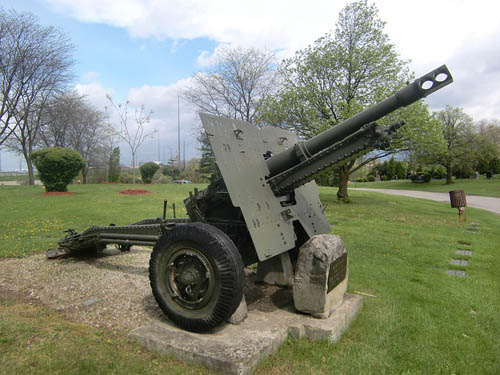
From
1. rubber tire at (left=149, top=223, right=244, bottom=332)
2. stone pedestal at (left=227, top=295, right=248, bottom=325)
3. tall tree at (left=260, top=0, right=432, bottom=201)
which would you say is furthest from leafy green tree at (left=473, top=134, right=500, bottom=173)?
rubber tire at (left=149, top=223, right=244, bottom=332)

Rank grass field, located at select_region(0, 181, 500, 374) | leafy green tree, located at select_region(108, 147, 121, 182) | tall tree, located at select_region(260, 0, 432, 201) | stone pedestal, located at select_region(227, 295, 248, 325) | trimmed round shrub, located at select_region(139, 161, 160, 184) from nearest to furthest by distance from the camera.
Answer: grass field, located at select_region(0, 181, 500, 374)
stone pedestal, located at select_region(227, 295, 248, 325)
tall tree, located at select_region(260, 0, 432, 201)
trimmed round shrub, located at select_region(139, 161, 160, 184)
leafy green tree, located at select_region(108, 147, 121, 182)

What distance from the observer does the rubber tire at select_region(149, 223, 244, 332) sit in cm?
325

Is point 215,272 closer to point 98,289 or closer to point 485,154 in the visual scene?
point 98,289

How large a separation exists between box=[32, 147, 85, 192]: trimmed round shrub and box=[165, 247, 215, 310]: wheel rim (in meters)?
16.0

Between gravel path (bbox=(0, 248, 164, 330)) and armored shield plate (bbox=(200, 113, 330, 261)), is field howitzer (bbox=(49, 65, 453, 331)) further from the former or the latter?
gravel path (bbox=(0, 248, 164, 330))

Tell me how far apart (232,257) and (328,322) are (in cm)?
126

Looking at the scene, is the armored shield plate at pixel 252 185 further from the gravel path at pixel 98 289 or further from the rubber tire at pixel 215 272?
the gravel path at pixel 98 289

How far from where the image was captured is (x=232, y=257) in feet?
10.7

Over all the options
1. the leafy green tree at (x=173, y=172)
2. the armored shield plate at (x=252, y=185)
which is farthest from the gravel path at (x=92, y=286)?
the leafy green tree at (x=173, y=172)

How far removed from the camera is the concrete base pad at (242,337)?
2.96m

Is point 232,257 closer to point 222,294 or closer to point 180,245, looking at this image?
point 222,294

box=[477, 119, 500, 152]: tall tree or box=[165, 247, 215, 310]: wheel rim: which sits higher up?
box=[477, 119, 500, 152]: tall tree

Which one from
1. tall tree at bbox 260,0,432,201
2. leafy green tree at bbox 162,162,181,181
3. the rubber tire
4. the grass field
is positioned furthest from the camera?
leafy green tree at bbox 162,162,181,181

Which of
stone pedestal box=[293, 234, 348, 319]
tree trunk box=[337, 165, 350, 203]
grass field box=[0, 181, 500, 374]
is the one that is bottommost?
grass field box=[0, 181, 500, 374]
